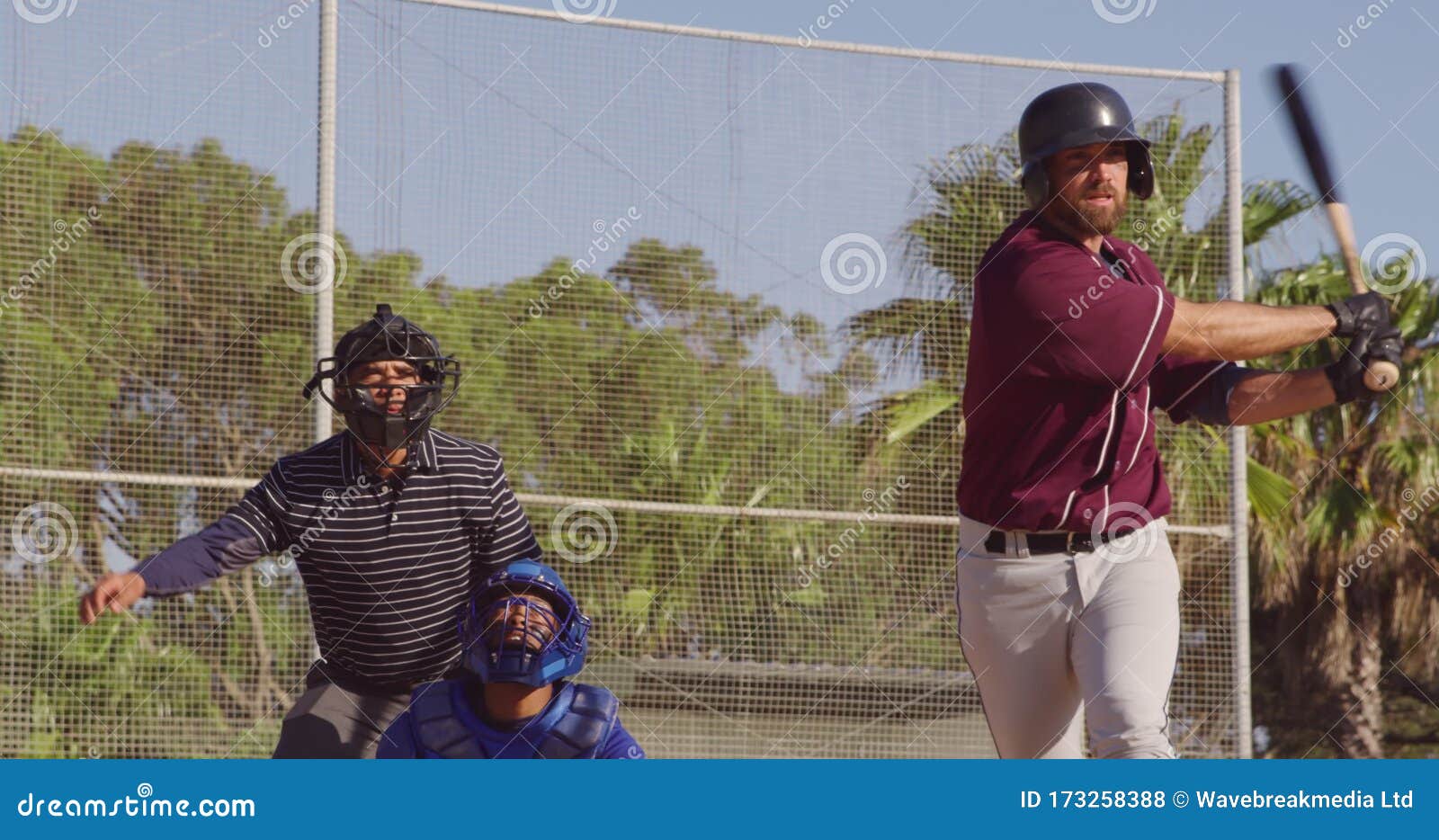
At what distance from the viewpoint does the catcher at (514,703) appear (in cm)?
427

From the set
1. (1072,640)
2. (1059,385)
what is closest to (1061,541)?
(1072,640)

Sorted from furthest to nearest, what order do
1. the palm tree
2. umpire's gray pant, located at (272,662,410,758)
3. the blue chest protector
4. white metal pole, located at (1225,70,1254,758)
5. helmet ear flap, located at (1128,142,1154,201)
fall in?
the palm tree
white metal pole, located at (1225,70,1254,758)
umpire's gray pant, located at (272,662,410,758)
helmet ear flap, located at (1128,142,1154,201)
the blue chest protector

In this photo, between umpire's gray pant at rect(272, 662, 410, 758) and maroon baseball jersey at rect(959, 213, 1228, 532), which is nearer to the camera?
maroon baseball jersey at rect(959, 213, 1228, 532)

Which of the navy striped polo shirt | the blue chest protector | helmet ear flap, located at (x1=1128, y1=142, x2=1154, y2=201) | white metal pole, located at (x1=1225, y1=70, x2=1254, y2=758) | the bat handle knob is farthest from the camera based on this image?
white metal pole, located at (x1=1225, y1=70, x2=1254, y2=758)

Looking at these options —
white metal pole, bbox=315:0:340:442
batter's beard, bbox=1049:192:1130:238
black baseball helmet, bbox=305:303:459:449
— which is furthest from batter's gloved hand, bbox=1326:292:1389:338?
white metal pole, bbox=315:0:340:442

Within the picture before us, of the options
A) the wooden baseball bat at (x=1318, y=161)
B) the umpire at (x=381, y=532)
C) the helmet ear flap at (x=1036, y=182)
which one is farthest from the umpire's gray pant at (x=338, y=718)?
the wooden baseball bat at (x=1318, y=161)

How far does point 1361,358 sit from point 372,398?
285 centimetres

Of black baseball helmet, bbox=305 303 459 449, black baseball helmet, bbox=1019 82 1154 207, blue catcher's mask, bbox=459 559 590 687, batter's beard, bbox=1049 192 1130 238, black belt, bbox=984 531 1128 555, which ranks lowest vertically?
blue catcher's mask, bbox=459 559 590 687

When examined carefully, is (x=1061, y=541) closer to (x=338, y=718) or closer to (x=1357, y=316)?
(x=1357, y=316)

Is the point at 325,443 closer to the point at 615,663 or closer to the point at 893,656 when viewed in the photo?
the point at 615,663

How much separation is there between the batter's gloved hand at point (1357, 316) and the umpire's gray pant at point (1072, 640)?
0.70 meters

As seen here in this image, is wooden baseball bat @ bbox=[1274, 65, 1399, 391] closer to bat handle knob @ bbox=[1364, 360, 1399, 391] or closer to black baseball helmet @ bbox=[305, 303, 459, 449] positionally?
bat handle knob @ bbox=[1364, 360, 1399, 391]

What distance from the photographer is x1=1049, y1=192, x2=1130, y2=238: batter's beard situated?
4348 millimetres

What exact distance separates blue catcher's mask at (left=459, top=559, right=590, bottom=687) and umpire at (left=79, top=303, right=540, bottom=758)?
46 cm
